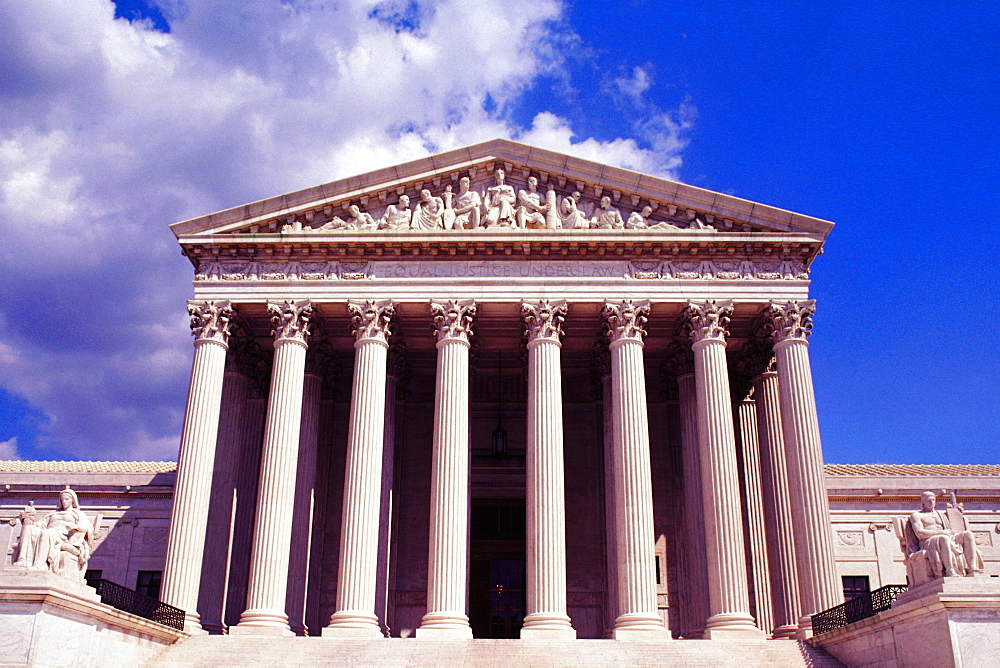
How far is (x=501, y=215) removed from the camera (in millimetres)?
31125

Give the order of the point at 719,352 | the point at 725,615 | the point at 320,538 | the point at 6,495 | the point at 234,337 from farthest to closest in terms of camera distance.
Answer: the point at 6,495, the point at 320,538, the point at 234,337, the point at 719,352, the point at 725,615

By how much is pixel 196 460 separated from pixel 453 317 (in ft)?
31.0

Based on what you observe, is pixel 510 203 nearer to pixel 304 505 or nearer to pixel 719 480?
pixel 719 480

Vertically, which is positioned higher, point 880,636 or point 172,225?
point 172,225

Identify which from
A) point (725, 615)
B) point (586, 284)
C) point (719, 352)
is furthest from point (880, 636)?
point (586, 284)

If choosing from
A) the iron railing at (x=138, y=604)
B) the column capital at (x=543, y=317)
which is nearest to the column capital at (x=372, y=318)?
the column capital at (x=543, y=317)

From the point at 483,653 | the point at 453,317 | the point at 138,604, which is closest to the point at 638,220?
the point at 453,317

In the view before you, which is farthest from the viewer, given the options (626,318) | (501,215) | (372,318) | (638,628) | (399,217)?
(399,217)

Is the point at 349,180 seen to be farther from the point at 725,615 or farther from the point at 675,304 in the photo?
the point at 725,615

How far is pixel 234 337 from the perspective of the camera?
3222 centimetres

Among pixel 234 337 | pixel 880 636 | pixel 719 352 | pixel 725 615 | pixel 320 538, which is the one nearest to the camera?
pixel 880 636

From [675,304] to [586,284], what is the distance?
3.08m

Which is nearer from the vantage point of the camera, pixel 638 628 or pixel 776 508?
pixel 638 628

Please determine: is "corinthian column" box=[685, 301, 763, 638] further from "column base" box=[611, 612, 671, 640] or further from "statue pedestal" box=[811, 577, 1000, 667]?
"statue pedestal" box=[811, 577, 1000, 667]
